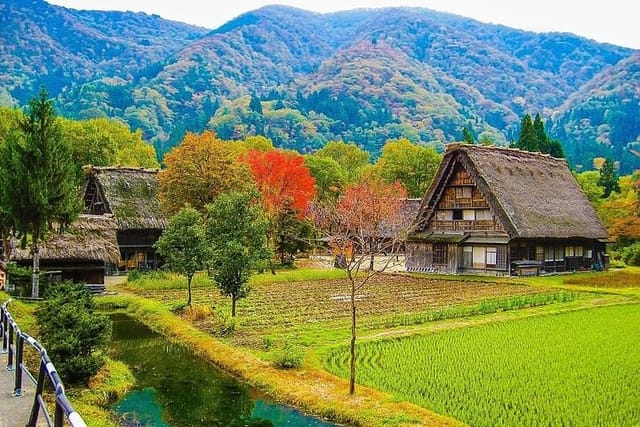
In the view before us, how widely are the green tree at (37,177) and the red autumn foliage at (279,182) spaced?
1705cm

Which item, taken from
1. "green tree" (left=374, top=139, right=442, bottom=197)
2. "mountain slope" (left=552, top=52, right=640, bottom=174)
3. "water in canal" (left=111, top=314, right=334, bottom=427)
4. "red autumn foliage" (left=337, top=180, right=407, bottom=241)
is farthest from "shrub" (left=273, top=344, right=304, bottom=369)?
"mountain slope" (left=552, top=52, right=640, bottom=174)

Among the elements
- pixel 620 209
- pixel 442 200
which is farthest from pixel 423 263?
pixel 620 209

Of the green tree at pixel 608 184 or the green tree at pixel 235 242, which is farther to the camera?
the green tree at pixel 608 184

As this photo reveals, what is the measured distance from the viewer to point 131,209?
4062 cm

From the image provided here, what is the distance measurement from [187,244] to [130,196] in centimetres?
1781

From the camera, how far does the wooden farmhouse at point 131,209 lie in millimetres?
40031

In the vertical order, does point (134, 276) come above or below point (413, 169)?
below

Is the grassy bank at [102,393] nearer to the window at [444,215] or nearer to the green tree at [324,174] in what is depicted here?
the window at [444,215]

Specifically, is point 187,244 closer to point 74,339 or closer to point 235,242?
point 235,242

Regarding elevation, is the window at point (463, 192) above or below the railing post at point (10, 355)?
above

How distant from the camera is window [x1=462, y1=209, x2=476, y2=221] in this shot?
136 ft

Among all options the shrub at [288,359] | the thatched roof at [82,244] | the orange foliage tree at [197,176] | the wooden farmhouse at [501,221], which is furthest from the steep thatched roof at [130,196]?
the shrub at [288,359]

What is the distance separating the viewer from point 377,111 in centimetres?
14388

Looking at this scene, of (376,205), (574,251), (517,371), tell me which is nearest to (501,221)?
(574,251)
